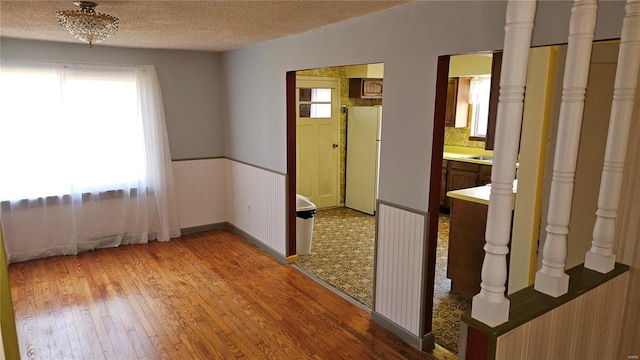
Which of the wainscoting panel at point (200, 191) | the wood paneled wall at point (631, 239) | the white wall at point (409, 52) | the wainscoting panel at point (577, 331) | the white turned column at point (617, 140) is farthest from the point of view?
the wainscoting panel at point (200, 191)

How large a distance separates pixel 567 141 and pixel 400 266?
1.58 m

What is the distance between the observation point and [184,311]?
345 cm

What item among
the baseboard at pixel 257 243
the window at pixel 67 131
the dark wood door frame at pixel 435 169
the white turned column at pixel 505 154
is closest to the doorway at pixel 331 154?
the baseboard at pixel 257 243

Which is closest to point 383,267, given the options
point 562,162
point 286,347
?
point 286,347

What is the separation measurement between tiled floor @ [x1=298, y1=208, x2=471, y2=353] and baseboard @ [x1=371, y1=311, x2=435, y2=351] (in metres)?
0.12

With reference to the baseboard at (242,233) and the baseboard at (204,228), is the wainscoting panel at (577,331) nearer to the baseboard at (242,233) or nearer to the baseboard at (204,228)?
the baseboard at (242,233)

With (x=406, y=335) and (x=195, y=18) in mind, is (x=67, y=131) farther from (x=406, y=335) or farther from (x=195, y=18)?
(x=406, y=335)

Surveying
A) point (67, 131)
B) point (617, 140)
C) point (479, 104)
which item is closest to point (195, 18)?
point (67, 131)

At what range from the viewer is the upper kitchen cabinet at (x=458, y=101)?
20.7ft

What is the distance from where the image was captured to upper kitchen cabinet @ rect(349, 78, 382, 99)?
6.31 meters

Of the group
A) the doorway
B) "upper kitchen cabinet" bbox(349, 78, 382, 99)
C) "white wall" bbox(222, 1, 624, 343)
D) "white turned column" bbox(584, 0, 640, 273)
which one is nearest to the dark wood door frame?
"white wall" bbox(222, 1, 624, 343)

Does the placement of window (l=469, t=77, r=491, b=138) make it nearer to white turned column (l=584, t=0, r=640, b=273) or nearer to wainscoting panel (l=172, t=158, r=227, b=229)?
wainscoting panel (l=172, t=158, r=227, b=229)

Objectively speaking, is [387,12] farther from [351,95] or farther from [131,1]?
[351,95]

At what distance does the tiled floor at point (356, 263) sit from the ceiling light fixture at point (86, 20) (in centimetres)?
274
